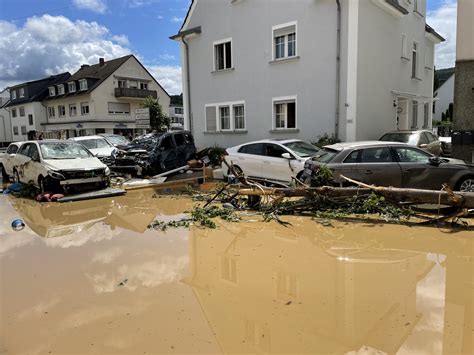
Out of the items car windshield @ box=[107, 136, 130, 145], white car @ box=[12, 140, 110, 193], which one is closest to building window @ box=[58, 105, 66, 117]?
car windshield @ box=[107, 136, 130, 145]

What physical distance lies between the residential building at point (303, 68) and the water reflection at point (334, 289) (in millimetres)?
9489

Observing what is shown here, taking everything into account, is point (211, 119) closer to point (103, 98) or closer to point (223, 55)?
point (223, 55)

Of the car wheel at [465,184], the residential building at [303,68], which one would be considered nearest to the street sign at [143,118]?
the residential building at [303,68]

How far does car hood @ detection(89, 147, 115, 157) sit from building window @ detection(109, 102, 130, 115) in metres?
30.8

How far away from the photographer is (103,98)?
46.7 meters

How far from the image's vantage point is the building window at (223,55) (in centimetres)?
1916

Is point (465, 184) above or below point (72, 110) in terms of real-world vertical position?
below

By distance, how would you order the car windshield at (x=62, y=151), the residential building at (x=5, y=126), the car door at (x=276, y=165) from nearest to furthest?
the car door at (x=276, y=165) < the car windshield at (x=62, y=151) < the residential building at (x=5, y=126)

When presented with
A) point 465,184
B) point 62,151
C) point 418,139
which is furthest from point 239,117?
point 465,184

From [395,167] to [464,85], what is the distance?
4.66 metres

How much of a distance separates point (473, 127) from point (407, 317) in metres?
9.35

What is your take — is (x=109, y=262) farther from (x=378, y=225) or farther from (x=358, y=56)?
(x=358, y=56)

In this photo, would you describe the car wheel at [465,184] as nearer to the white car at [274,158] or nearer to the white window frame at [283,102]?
the white car at [274,158]

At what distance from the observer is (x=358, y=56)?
48.8 feet
